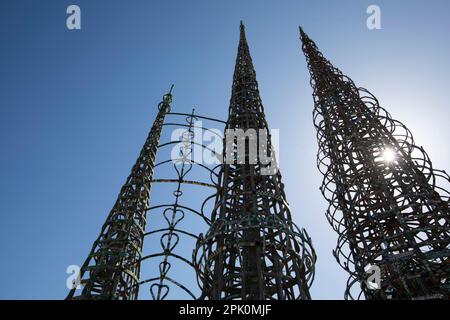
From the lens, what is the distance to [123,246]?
10.4 meters

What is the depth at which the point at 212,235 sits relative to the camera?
9141 mm

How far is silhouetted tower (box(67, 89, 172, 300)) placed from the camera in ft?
31.5

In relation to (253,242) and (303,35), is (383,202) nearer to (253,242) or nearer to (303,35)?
(253,242)

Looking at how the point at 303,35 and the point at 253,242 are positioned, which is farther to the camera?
the point at 303,35

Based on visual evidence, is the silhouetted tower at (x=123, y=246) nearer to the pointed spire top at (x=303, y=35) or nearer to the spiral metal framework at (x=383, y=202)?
the spiral metal framework at (x=383, y=202)

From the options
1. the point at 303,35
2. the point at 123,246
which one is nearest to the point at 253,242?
the point at 123,246

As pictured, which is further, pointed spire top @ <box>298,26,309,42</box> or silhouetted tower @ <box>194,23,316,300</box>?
pointed spire top @ <box>298,26,309,42</box>

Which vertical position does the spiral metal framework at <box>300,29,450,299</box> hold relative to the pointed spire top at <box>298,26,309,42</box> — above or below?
below

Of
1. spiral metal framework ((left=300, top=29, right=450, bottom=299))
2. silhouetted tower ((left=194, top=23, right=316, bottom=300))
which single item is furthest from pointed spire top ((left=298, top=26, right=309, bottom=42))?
silhouetted tower ((left=194, top=23, right=316, bottom=300))

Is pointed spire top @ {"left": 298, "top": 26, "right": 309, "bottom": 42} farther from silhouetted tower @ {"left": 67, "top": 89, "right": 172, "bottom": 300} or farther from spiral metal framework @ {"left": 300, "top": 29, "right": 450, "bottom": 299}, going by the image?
silhouetted tower @ {"left": 67, "top": 89, "right": 172, "bottom": 300}
